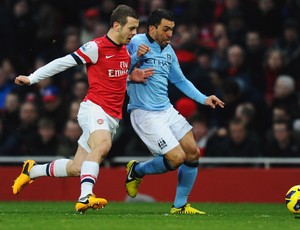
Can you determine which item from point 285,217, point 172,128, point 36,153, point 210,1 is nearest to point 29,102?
point 36,153

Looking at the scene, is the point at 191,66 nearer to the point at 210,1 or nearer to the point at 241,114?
the point at 241,114

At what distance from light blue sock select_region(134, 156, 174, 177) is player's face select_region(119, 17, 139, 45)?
1.49 metres

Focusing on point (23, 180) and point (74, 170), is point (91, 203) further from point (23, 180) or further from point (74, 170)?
point (23, 180)

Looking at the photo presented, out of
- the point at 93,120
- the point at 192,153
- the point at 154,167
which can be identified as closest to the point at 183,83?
the point at 192,153

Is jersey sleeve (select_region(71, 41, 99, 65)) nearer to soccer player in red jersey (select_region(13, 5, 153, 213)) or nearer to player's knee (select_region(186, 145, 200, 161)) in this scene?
soccer player in red jersey (select_region(13, 5, 153, 213))

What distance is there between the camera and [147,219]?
10578mm

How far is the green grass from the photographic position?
959 centimetres

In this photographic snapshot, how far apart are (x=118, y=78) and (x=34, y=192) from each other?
5.02m

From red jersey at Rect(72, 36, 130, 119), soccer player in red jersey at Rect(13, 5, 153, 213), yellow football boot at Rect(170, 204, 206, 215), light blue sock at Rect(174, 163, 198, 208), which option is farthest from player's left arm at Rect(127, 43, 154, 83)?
yellow football boot at Rect(170, 204, 206, 215)

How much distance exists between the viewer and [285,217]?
11258mm

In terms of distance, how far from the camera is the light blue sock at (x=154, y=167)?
11.9 metres

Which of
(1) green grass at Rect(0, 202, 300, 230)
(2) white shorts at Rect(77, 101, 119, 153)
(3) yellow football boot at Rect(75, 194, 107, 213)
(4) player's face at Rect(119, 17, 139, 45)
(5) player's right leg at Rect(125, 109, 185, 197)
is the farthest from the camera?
(5) player's right leg at Rect(125, 109, 185, 197)

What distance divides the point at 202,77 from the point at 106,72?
4.79m

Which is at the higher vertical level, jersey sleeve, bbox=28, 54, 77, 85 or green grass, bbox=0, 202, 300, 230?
jersey sleeve, bbox=28, 54, 77, 85
